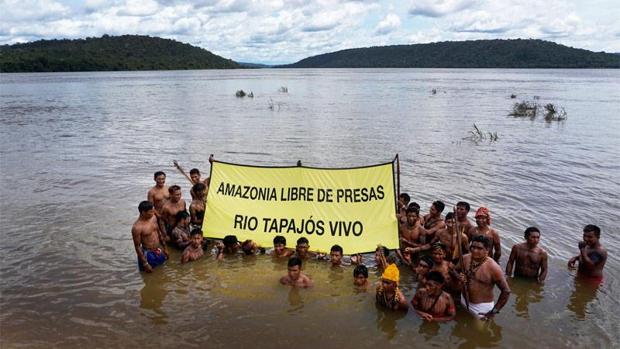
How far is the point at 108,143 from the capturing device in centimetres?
2666

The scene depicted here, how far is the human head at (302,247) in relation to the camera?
1000cm

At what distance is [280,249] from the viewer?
10367mm

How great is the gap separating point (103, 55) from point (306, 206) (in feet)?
543

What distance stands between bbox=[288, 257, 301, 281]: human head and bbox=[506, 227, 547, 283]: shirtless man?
417 cm

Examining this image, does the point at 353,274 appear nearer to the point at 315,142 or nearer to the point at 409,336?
the point at 409,336

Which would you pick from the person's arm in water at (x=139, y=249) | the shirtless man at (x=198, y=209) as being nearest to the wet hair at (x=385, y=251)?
the shirtless man at (x=198, y=209)

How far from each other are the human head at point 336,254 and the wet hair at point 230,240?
2.08m

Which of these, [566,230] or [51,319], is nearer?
[51,319]

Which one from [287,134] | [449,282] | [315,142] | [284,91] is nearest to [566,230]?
[449,282]

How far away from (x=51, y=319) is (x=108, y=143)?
1997 centimetres

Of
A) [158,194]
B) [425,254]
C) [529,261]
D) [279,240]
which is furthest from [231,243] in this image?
[529,261]

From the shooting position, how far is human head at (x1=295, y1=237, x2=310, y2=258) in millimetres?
10000

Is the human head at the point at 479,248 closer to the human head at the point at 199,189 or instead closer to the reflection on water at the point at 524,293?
the reflection on water at the point at 524,293

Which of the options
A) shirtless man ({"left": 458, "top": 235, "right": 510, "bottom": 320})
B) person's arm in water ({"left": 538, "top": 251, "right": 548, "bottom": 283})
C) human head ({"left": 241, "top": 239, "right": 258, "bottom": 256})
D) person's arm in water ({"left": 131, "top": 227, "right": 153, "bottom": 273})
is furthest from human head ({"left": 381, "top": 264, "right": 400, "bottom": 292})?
person's arm in water ({"left": 131, "top": 227, "right": 153, "bottom": 273})
